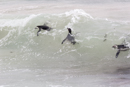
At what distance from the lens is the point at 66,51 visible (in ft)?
13.6

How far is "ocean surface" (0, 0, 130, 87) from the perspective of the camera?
332cm

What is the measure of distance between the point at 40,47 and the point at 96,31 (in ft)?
4.86

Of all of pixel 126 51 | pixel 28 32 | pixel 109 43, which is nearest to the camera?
pixel 126 51

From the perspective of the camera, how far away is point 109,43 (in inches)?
165

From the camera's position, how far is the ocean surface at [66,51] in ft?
10.9

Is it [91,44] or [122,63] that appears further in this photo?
[91,44]

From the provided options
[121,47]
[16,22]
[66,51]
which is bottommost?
[66,51]

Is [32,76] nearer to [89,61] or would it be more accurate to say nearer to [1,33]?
[89,61]

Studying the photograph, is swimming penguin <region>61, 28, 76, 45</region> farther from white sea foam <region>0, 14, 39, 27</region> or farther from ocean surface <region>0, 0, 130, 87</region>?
white sea foam <region>0, 14, 39, 27</region>

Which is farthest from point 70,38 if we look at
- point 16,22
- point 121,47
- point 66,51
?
point 16,22

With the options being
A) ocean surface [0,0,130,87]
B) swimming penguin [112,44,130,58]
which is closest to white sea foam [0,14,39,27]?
ocean surface [0,0,130,87]

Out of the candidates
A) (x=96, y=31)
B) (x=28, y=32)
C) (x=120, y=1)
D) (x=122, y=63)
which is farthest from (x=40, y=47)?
(x=120, y=1)

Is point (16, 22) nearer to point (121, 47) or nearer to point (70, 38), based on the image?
point (70, 38)

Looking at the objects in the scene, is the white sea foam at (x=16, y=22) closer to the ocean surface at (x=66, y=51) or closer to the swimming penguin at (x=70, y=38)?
the ocean surface at (x=66, y=51)
